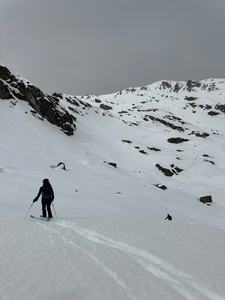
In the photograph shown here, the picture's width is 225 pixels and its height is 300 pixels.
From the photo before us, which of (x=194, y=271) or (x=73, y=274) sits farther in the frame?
(x=194, y=271)

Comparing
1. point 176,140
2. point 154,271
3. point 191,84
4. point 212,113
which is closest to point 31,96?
point 176,140

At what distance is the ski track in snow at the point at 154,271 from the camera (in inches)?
117

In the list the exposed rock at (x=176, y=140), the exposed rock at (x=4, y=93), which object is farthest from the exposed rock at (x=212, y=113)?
the exposed rock at (x=4, y=93)

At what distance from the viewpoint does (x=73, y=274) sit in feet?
10.0

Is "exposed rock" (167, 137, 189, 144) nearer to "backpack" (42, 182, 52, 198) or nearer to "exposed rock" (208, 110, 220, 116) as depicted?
"backpack" (42, 182, 52, 198)

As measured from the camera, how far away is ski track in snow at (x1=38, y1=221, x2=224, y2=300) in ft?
9.71

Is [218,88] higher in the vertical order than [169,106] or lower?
higher

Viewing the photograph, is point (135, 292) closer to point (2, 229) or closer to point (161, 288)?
point (161, 288)

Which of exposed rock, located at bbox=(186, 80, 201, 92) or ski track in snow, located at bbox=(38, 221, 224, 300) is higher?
exposed rock, located at bbox=(186, 80, 201, 92)

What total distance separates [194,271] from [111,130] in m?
59.2

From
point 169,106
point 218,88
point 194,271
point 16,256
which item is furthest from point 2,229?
point 218,88

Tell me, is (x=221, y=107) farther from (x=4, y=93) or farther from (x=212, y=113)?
(x=4, y=93)

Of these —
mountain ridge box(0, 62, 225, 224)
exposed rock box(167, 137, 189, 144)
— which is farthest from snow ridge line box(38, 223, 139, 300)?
exposed rock box(167, 137, 189, 144)

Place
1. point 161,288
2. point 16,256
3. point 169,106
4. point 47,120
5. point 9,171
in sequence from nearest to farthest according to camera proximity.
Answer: point 161,288 → point 16,256 → point 9,171 → point 47,120 → point 169,106
